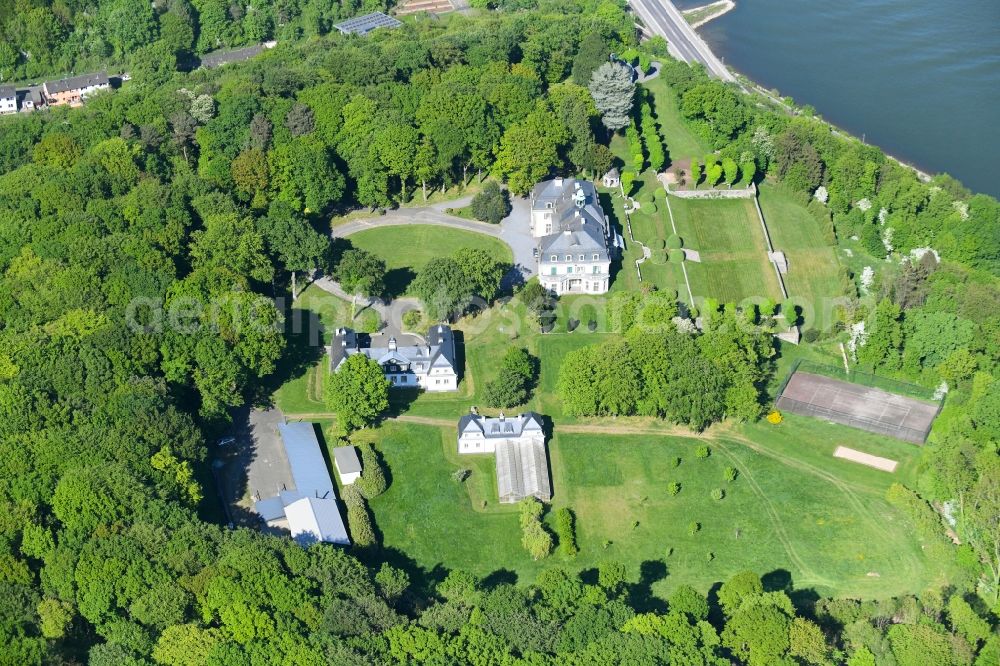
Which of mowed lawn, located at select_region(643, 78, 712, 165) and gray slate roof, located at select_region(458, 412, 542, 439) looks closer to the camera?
gray slate roof, located at select_region(458, 412, 542, 439)

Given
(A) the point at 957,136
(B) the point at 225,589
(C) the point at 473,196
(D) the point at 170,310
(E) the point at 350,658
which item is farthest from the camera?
(A) the point at 957,136

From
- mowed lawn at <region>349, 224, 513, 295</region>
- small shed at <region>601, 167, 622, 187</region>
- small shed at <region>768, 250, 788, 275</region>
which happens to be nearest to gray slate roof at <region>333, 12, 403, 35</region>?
small shed at <region>601, 167, 622, 187</region>

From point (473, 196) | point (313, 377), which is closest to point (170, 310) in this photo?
point (313, 377)

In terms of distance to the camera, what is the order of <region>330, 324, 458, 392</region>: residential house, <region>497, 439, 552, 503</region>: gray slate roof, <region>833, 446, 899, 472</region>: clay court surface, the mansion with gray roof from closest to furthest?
1. <region>497, 439, 552, 503</region>: gray slate roof
2. <region>833, 446, 899, 472</region>: clay court surface
3. <region>330, 324, 458, 392</region>: residential house
4. the mansion with gray roof

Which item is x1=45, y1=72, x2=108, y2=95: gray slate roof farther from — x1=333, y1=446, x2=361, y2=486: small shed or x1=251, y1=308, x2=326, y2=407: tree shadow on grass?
x1=333, y1=446, x2=361, y2=486: small shed

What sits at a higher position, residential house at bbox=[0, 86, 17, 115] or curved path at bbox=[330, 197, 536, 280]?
residential house at bbox=[0, 86, 17, 115]

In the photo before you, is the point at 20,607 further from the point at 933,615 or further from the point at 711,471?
the point at 933,615
